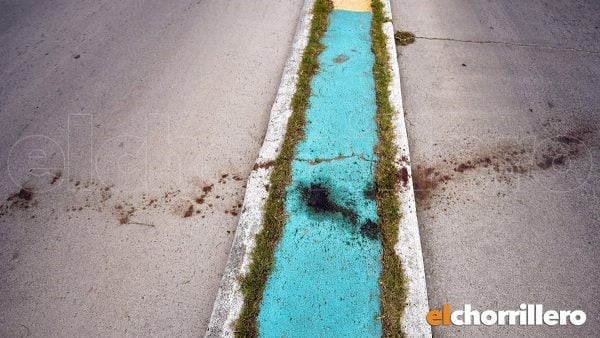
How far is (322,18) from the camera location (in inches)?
213

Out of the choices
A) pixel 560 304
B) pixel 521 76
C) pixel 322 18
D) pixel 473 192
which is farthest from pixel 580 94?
pixel 322 18

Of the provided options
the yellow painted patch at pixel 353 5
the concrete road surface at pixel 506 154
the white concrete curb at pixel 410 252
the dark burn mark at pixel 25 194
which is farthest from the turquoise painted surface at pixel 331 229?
the dark burn mark at pixel 25 194

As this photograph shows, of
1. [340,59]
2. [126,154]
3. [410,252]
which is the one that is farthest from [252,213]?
[340,59]

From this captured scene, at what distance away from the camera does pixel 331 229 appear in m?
3.10

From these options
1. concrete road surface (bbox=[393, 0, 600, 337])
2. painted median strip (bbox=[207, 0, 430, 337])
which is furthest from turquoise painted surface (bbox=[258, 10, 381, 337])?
concrete road surface (bbox=[393, 0, 600, 337])

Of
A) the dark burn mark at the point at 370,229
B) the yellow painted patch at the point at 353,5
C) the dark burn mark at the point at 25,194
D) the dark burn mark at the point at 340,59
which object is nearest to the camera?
the dark burn mark at the point at 370,229

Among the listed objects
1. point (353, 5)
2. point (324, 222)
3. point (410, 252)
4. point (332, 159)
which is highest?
point (353, 5)

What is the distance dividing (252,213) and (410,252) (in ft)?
4.79

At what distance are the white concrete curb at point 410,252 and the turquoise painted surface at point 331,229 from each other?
0.23 m

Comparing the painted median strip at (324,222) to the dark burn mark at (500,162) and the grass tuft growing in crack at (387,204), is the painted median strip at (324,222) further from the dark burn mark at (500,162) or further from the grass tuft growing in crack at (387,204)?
the dark burn mark at (500,162)

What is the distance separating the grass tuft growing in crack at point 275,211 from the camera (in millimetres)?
2680

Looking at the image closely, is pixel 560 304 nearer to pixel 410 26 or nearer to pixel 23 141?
pixel 410 26

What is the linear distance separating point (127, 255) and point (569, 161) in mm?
4619

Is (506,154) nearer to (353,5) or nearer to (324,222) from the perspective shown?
(324,222)
